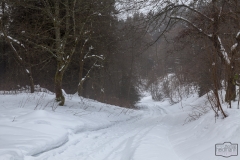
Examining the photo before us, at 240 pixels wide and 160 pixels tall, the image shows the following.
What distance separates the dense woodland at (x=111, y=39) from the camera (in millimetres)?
8316

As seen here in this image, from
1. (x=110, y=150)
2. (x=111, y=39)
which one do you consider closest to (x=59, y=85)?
(x=110, y=150)

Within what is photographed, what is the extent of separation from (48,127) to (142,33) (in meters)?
5.87

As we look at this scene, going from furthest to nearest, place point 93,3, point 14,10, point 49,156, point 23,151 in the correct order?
1. point 14,10
2. point 93,3
3. point 49,156
4. point 23,151

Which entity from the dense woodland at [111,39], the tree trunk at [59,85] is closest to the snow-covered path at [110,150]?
the dense woodland at [111,39]

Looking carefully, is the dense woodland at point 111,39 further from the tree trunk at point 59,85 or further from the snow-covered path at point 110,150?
the snow-covered path at point 110,150

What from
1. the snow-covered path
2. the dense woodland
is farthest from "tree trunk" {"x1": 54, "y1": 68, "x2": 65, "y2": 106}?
the snow-covered path

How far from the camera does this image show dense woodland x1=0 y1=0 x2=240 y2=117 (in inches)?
327

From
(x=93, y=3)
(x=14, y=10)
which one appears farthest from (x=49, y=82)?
(x=93, y=3)

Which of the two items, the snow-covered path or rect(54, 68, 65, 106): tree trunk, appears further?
rect(54, 68, 65, 106): tree trunk

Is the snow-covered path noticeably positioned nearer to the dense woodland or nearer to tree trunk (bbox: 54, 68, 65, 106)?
the dense woodland

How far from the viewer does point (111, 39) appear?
20281 mm

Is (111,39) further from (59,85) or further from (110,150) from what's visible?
(110,150)

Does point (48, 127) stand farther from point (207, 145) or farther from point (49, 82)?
point (49, 82)

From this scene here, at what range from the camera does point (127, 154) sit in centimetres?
568
